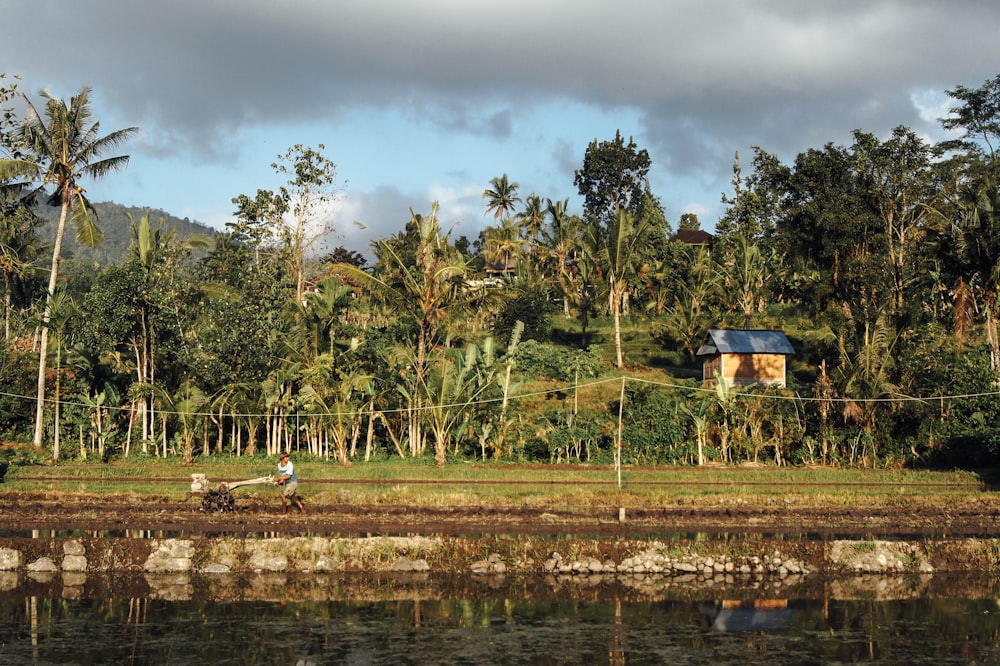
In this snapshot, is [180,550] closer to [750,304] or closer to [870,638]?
[870,638]

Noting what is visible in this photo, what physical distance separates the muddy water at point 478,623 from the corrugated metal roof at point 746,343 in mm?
24891

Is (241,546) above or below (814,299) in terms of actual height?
below

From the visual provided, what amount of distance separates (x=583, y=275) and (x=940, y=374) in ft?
69.1

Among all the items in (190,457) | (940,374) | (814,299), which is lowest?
(190,457)

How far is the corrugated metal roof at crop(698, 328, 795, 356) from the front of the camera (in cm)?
4297

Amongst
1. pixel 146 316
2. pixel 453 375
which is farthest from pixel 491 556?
pixel 146 316

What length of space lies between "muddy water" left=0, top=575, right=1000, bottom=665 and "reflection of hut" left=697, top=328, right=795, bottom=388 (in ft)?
81.8

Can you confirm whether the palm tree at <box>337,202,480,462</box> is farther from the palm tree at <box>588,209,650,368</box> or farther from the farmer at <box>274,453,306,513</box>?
the palm tree at <box>588,209,650,368</box>

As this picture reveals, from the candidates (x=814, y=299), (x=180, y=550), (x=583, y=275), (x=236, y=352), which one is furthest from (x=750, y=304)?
(x=180, y=550)

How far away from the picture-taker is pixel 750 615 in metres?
15.9

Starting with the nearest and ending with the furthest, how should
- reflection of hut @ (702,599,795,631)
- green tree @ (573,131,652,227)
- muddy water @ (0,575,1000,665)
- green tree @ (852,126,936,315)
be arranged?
muddy water @ (0,575,1000,665) < reflection of hut @ (702,599,795,631) < green tree @ (852,126,936,315) < green tree @ (573,131,652,227)

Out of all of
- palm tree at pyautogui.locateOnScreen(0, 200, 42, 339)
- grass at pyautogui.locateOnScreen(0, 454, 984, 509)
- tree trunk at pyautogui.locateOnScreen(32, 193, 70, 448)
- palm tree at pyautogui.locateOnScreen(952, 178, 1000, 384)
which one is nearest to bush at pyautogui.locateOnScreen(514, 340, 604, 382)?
grass at pyautogui.locateOnScreen(0, 454, 984, 509)

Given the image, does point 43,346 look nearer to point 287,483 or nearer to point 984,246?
point 287,483

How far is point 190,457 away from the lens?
31.9m
